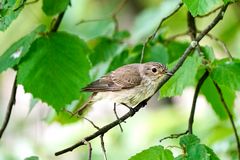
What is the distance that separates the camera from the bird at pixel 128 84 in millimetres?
3084

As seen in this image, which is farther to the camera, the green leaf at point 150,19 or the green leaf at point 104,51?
the green leaf at point 150,19

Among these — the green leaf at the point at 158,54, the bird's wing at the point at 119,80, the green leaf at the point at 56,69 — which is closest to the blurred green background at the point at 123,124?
the green leaf at the point at 158,54

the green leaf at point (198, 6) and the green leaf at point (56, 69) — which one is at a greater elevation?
the green leaf at point (198, 6)

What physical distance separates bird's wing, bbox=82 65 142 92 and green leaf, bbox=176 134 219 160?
838 mm

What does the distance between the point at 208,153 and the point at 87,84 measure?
102 cm

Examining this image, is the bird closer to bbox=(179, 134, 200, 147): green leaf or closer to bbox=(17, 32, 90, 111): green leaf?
bbox=(17, 32, 90, 111): green leaf

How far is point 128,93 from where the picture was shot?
319cm

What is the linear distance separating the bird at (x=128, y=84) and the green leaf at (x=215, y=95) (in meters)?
0.30

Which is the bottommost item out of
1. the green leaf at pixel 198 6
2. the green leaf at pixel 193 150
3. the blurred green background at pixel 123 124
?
the blurred green background at pixel 123 124

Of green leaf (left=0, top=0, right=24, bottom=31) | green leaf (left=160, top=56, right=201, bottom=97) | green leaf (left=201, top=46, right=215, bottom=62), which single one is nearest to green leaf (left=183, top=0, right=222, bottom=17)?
green leaf (left=160, top=56, right=201, bottom=97)

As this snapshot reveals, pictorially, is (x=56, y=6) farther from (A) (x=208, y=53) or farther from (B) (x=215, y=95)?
(B) (x=215, y=95)

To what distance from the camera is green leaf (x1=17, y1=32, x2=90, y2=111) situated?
3.04 m

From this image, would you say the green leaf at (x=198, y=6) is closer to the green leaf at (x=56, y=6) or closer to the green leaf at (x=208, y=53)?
the green leaf at (x=208, y=53)

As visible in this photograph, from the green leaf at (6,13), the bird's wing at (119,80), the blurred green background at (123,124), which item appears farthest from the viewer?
the blurred green background at (123,124)
